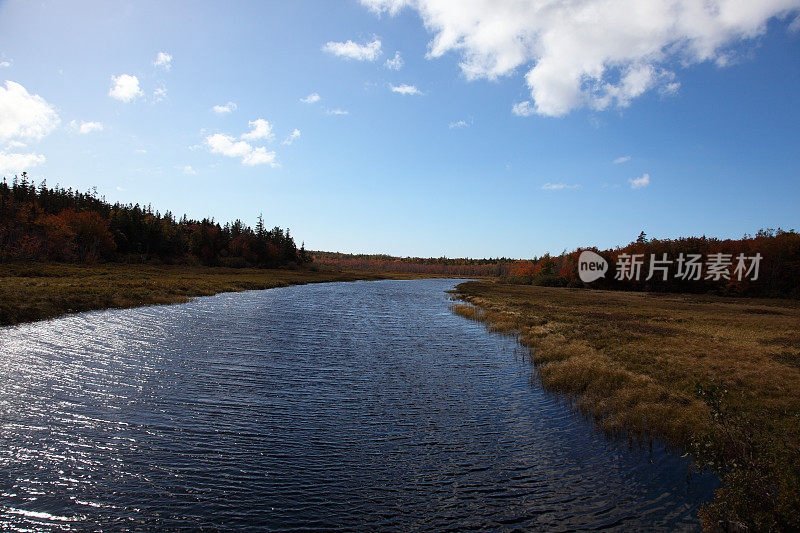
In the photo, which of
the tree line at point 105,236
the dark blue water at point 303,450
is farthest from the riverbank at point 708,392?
the tree line at point 105,236

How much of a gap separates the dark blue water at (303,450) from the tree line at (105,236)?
102 metres

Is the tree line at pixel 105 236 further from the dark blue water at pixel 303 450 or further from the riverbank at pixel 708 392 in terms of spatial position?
the riverbank at pixel 708 392

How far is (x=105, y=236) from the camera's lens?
389 ft

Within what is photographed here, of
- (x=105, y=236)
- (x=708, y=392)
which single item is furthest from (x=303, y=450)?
(x=105, y=236)

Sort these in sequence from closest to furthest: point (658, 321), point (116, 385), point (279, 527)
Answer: point (279, 527), point (116, 385), point (658, 321)

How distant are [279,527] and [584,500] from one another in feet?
26.5

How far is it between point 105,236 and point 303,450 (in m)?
139

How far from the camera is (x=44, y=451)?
11.6 meters

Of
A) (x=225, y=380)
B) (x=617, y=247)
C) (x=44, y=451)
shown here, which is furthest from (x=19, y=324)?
(x=617, y=247)

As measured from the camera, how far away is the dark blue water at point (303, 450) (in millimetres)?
9562

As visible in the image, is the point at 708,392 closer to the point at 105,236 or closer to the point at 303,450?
the point at 303,450

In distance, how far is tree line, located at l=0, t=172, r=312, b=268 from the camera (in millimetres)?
101875

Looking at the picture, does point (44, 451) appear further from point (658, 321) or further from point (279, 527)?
point (658, 321)

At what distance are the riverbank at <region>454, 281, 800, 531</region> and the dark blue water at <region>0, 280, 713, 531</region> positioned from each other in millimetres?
1310
